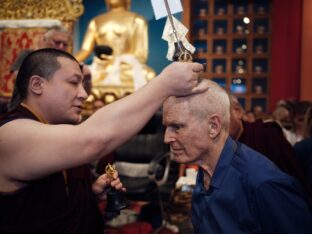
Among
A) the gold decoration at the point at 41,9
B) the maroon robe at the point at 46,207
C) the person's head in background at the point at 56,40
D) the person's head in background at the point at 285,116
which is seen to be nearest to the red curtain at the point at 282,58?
the person's head in background at the point at 285,116

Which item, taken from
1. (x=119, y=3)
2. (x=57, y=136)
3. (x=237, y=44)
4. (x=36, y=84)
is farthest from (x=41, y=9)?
(x=57, y=136)

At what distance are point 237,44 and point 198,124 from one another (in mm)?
4652

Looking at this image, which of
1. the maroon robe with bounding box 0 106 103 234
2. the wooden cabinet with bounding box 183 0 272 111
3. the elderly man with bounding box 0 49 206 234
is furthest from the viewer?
the wooden cabinet with bounding box 183 0 272 111

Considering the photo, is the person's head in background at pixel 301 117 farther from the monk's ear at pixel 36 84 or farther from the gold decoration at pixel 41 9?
the gold decoration at pixel 41 9

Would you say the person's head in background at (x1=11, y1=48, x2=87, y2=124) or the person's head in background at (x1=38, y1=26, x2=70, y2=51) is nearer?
the person's head in background at (x1=11, y1=48, x2=87, y2=124)

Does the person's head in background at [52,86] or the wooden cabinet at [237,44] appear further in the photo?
the wooden cabinet at [237,44]

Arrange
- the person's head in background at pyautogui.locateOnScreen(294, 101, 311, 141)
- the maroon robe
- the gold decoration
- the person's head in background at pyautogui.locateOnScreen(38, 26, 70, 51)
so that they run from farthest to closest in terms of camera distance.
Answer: the gold decoration
the person's head in background at pyautogui.locateOnScreen(294, 101, 311, 141)
the person's head in background at pyautogui.locateOnScreen(38, 26, 70, 51)
the maroon robe

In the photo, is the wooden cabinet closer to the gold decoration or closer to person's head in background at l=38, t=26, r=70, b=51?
the gold decoration

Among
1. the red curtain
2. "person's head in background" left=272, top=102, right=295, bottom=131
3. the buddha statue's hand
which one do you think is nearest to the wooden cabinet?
the red curtain

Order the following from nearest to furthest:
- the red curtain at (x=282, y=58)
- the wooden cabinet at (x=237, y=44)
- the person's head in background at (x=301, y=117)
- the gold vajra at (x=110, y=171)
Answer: the gold vajra at (x=110, y=171) < the person's head in background at (x=301, y=117) < the red curtain at (x=282, y=58) < the wooden cabinet at (x=237, y=44)

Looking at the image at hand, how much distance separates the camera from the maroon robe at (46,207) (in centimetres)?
119

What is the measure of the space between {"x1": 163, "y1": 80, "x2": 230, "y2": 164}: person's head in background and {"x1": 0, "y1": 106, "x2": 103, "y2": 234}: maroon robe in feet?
1.21

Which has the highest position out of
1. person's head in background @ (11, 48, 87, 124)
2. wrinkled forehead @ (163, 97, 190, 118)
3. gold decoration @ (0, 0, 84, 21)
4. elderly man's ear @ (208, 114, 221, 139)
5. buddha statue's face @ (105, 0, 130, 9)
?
buddha statue's face @ (105, 0, 130, 9)

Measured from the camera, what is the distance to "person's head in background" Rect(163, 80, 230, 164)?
132 centimetres
